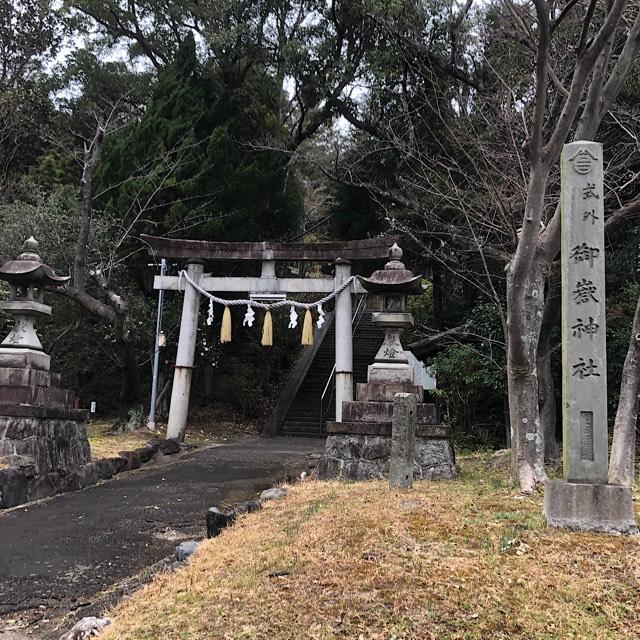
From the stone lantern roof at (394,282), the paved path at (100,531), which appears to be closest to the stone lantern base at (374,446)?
the paved path at (100,531)

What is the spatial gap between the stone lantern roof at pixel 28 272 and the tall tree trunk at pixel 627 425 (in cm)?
816

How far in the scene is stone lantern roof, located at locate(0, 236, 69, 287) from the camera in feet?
29.4

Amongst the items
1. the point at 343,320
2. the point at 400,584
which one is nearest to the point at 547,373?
the point at 343,320

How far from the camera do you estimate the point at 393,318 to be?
882 cm

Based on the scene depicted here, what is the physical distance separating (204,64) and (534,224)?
15085mm

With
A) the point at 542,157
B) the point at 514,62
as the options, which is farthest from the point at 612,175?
the point at 542,157

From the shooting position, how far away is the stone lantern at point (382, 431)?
7734 mm

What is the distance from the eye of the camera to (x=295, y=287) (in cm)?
1404

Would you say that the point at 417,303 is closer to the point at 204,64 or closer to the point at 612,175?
the point at 204,64

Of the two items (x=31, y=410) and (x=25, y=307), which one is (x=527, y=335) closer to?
(x=31, y=410)

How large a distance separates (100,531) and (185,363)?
7.48 m

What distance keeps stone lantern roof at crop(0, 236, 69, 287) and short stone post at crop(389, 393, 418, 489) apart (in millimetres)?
5942

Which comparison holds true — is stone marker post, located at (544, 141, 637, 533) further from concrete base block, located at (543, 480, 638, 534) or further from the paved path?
the paved path

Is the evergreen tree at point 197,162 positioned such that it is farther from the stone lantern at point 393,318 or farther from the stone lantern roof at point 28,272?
the stone lantern at point 393,318
